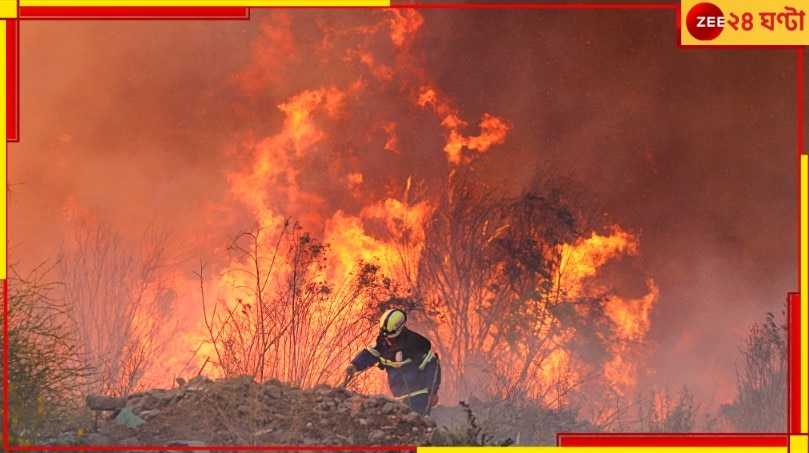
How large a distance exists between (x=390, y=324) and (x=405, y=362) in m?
0.41

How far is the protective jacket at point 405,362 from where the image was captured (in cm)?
980

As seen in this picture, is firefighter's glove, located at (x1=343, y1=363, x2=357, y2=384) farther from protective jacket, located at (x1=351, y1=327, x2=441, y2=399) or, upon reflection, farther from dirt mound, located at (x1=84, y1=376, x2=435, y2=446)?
dirt mound, located at (x1=84, y1=376, x2=435, y2=446)

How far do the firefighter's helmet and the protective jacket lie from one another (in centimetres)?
5

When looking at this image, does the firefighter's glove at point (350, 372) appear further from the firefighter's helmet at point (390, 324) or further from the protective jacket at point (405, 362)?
the firefighter's helmet at point (390, 324)

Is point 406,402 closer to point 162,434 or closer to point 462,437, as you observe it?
point 462,437

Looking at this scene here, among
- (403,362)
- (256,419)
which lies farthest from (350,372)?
(256,419)

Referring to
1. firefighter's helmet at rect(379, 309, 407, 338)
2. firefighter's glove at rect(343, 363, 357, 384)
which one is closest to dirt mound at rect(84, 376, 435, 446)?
firefighter's glove at rect(343, 363, 357, 384)

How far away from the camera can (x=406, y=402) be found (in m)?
9.70

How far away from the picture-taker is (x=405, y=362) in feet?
32.2

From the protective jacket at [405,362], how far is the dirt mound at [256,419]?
441mm

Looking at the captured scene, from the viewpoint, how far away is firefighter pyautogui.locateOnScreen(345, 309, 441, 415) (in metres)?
9.80

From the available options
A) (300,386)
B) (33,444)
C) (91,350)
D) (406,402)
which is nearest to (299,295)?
(300,386)

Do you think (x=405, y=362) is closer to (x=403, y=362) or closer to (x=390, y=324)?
(x=403, y=362)

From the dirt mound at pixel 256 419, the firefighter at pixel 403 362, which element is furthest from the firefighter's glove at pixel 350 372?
the dirt mound at pixel 256 419
